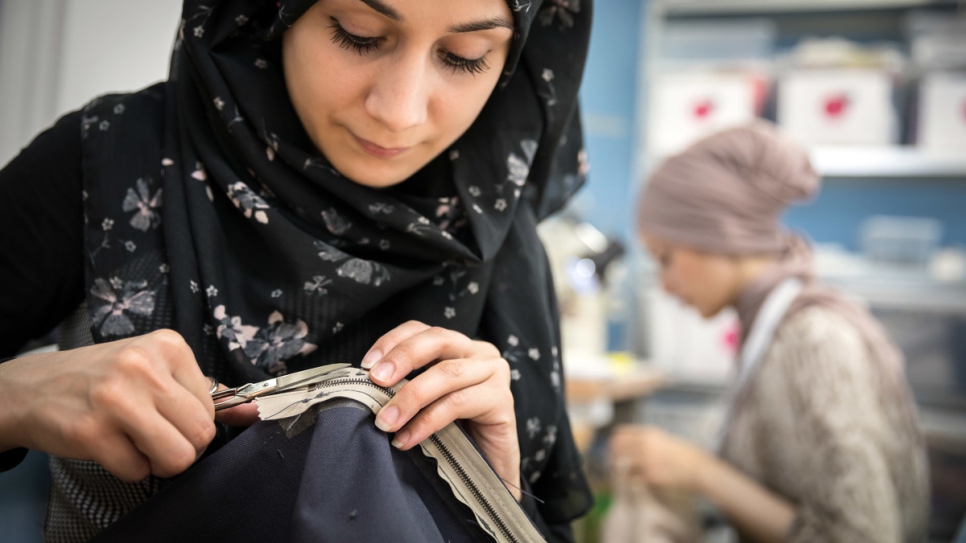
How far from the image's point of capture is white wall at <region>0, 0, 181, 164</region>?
3.72 ft

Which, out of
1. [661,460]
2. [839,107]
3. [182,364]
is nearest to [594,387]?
[661,460]

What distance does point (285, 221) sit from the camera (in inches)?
27.9

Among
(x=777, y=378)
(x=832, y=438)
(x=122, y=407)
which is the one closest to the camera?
(x=122, y=407)

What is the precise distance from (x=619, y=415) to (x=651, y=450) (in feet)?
3.01

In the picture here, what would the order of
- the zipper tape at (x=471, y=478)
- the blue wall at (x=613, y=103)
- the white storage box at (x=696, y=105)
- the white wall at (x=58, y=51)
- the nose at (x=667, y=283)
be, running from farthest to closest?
the blue wall at (x=613, y=103)
the white storage box at (x=696, y=105)
the nose at (x=667, y=283)
the white wall at (x=58, y=51)
the zipper tape at (x=471, y=478)

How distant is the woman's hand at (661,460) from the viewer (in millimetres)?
1688

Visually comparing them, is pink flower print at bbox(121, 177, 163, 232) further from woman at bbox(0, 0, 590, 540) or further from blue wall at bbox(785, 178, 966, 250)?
blue wall at bbox(785, 178, 966, 250)

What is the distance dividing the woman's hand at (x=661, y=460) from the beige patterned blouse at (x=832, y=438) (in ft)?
0.33

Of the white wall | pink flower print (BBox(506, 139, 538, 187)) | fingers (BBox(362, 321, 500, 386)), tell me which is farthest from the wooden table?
the white wall

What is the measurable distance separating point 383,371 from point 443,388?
0.05 m

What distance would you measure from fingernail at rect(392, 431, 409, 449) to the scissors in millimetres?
69

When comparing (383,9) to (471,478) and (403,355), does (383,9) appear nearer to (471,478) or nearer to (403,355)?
(403,355)

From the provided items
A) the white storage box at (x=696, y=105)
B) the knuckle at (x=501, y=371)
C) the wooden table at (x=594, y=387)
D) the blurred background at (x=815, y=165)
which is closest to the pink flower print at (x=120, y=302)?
the knuckle at (x=501, y=371)

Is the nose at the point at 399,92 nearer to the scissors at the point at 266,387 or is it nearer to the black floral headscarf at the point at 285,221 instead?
the black floral headscarf at the point at 285,221
